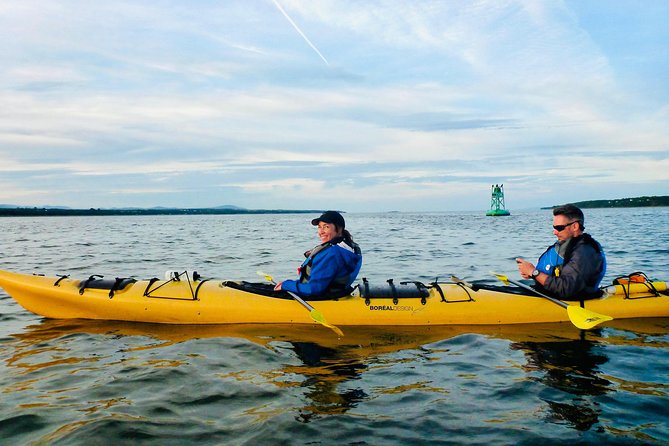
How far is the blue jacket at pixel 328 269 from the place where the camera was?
607 cm

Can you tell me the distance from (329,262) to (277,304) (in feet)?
3.20

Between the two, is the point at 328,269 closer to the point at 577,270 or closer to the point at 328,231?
the point at 328,231

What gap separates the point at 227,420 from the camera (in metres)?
3.79

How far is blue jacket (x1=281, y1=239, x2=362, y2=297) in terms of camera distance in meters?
6.07

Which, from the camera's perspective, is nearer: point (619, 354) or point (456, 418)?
point (456, 418)

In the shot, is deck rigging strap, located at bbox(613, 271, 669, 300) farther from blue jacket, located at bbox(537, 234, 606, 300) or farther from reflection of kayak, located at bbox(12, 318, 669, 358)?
blue jacket, located at bbox(537, 234, 606, 300)

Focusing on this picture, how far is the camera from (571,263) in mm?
6141

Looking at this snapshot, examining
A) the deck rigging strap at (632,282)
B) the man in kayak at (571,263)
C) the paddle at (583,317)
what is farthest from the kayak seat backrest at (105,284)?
the deck rigging strap at (632,282)

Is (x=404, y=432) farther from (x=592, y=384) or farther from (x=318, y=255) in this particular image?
(x=318, y=255)

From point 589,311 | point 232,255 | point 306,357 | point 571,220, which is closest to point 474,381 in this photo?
point 306,357

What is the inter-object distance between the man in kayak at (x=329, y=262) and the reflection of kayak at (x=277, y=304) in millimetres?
244

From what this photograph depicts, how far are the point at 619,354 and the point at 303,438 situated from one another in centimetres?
378

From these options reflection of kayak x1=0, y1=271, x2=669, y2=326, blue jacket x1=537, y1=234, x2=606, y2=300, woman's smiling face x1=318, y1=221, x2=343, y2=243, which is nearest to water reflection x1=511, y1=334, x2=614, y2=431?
blue jacket x1=537, y1=234, x2=606, y2=300

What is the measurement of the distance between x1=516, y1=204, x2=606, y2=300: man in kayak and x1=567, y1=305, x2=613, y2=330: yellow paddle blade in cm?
34
